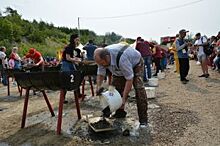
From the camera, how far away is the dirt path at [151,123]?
5.04m

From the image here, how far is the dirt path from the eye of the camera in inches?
199

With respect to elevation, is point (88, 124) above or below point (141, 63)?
below

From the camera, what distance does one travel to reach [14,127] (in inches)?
253

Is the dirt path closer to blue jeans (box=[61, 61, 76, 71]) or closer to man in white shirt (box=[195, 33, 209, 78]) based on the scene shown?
blue jeans (box=[61, 61, 76, 71])

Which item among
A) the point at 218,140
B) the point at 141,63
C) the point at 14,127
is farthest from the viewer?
the point at 14,127

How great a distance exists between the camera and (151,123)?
19.2 feet

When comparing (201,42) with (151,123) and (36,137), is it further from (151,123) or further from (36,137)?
(36,137)

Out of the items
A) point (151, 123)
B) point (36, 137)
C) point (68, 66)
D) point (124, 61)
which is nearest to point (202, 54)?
point (68, 66)

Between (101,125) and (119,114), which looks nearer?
(101,125)

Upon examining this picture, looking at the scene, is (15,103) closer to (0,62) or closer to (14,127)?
(14,127)

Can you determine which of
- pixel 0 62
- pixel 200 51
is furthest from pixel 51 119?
pixel 0 62

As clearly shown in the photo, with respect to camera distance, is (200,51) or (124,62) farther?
(200,51)

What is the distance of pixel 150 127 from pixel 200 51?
6324 millimetres

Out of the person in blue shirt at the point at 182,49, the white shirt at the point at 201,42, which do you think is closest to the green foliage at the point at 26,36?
the white shirt at the point at 201,42
